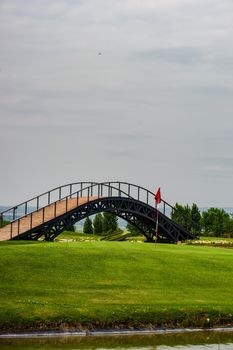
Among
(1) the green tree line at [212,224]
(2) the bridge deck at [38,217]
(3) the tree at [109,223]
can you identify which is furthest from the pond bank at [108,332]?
(3) the tree at [109,223]

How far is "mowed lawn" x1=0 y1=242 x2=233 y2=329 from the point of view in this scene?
32.5 metres

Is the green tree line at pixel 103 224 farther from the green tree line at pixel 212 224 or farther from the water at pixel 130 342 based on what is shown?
the water at pixel 130 342

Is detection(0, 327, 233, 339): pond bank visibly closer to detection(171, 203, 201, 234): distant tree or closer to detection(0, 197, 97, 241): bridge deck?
detection(0, 197, 97, 241): bridge deck

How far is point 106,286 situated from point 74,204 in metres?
40.3

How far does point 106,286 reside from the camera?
37844mm

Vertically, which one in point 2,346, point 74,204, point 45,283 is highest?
point 74,204

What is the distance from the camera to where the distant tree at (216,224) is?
10925cm

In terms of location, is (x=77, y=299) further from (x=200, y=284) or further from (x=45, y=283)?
(x=200, y=284)

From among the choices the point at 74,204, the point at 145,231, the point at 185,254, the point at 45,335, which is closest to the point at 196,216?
the point at 145,231

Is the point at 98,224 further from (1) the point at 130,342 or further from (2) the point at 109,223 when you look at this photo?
(1) the point at 130,342

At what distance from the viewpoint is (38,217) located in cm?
7206

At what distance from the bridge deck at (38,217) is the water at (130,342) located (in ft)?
105

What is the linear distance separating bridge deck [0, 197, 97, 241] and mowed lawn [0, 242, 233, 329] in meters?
18.1

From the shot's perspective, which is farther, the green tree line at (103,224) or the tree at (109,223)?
the green tree line at (103,224)
